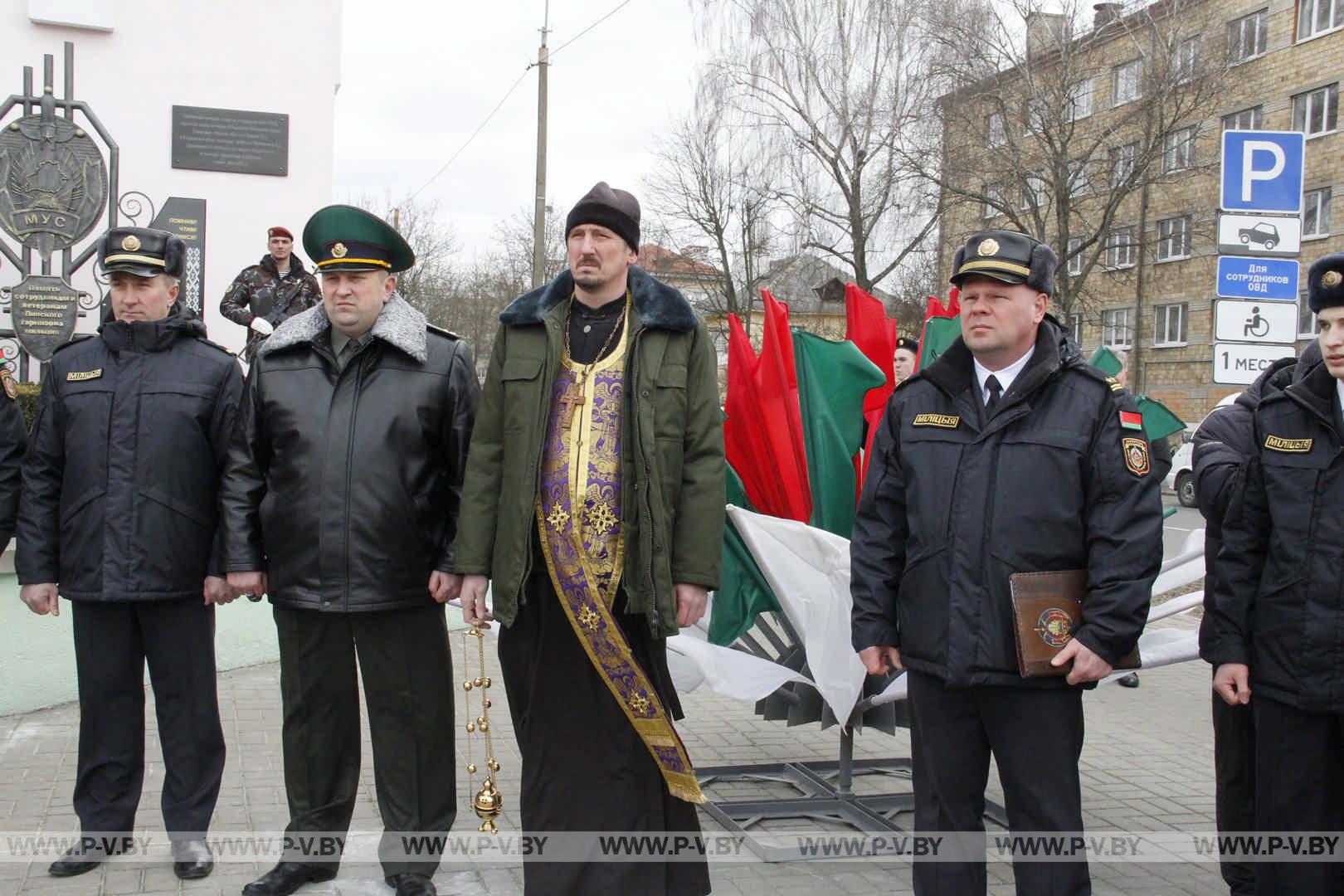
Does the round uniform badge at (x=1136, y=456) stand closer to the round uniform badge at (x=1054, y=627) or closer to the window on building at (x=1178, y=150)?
the round uniform badge at (x=1054, y=627)

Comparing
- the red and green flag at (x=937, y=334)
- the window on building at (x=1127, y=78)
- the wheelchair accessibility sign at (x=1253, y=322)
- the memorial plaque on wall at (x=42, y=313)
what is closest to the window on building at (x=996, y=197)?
the window on building at (x=1127, y=78)

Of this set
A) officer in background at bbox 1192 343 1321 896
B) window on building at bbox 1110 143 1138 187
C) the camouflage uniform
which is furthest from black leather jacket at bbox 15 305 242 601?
window on building at bbox 1110 143 1138 187

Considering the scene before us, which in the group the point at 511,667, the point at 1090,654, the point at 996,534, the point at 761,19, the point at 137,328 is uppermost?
the point at 761,19

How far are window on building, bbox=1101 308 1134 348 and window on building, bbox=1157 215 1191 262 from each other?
76.4 inches

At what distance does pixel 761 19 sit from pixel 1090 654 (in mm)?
27443

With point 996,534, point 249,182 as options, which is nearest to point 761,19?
point 249,182

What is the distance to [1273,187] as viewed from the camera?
7156 mm

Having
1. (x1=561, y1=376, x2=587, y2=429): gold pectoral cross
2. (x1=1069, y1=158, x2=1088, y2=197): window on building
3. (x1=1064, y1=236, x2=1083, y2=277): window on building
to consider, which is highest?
(x1=1069, y1=158, x2=1088, y2=197): window on building

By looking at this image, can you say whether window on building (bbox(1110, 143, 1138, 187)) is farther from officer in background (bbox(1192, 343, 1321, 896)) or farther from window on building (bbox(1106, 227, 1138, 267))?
officer in background (bbox(1192, 343, 1321, 896))

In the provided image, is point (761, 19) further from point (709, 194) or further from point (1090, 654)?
point (1090, 654)

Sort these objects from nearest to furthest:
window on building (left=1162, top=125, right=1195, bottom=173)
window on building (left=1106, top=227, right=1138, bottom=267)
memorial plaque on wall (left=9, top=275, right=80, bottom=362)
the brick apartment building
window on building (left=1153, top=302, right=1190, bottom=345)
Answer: memorial plaque on wall (left=9, top=275, right=80, bottom=362), the brick apartment building, window on building (left=1162, top=125, right=1195, bottom=173), window on building (left=1106, top=227, right=1138, bottom=267), window on building (left=1153, top=302, right=1190, bottom=345)

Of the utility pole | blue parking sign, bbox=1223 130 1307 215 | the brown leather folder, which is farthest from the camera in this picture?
the utility pole

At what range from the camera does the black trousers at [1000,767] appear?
295 centimetres

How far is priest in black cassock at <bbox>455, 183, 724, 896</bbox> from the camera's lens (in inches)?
132
